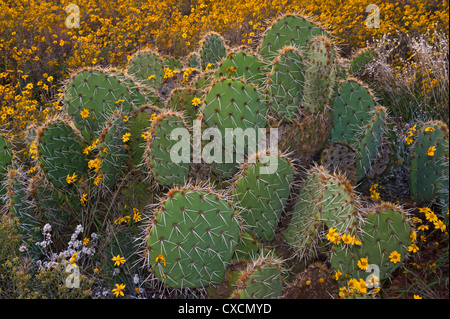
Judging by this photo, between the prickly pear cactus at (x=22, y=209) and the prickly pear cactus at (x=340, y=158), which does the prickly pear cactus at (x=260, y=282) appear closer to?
the prickly pear cactus at (x=340, y=158)

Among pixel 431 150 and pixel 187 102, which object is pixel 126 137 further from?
pixel 431 150

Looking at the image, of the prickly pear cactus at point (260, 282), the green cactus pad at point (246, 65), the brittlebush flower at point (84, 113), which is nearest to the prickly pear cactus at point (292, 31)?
the green cactus pad at point (246, 65)

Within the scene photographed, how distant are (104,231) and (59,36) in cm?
456

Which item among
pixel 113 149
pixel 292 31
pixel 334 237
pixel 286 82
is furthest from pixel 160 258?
pixel 292 31

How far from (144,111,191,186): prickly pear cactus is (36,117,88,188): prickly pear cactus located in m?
0.63

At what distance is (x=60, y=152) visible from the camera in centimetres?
279

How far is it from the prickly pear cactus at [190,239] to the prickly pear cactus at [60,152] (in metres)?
1.02

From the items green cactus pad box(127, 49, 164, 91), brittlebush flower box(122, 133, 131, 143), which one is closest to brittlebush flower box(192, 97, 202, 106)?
brittlebush flower box(122, 133, 131, 143)

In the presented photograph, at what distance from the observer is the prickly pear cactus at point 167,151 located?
251cm

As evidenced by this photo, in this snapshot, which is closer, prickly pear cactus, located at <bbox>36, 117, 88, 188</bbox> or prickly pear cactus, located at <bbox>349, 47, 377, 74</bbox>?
prickly pear cactus, located at <bbox>36, 117, 88, 188</bbox>

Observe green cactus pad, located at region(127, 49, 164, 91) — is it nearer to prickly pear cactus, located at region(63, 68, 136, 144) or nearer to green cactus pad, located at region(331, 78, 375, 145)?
prickly pear cactus, located at region(63, 68, 136, 144)

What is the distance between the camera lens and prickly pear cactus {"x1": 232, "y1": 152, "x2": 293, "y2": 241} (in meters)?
2.37

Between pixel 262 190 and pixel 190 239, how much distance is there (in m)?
0.54
